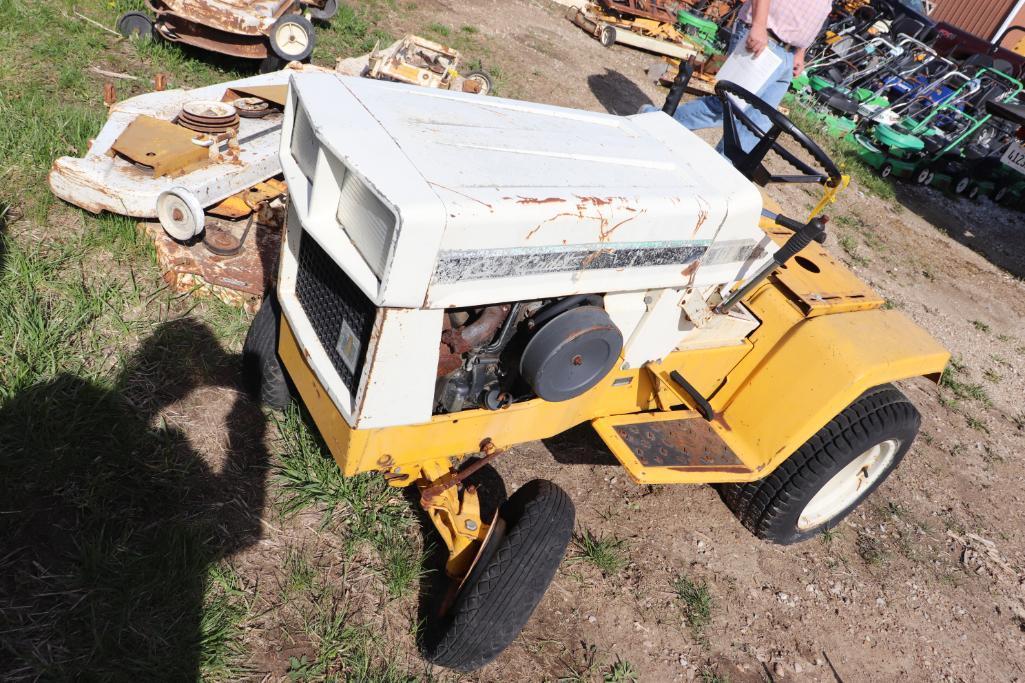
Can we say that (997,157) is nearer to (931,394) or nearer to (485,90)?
(931,394)

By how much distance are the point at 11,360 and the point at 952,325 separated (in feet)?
21.0

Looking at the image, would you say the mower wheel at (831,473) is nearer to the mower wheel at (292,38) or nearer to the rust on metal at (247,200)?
the rust on metal at (247,200)

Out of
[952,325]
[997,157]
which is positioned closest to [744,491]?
[952,325]

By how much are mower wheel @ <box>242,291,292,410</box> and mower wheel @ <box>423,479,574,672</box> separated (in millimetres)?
1100

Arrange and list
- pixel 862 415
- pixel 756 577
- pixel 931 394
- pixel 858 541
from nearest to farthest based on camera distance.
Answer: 1. pixel 862 415
2. pixel 756 577
3. pixel 858 541
4. pixel 931 394

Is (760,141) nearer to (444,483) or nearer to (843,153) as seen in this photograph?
(444,483)

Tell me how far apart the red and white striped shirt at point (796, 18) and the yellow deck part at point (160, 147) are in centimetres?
343

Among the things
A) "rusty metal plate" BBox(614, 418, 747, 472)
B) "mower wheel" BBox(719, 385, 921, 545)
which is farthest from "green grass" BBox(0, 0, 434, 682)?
"mower wheel" BBox(719, 385, 921, 545)

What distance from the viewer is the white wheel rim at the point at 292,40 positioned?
16.3ft

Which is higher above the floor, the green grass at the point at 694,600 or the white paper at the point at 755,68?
the white paper at the point at 755,68

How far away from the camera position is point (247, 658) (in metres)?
2.17

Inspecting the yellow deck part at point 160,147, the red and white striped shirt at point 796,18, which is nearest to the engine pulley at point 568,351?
the yellow deck part at point 160,147

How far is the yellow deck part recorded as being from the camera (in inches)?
127

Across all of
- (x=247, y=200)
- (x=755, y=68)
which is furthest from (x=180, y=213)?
(x=755, y=68)
